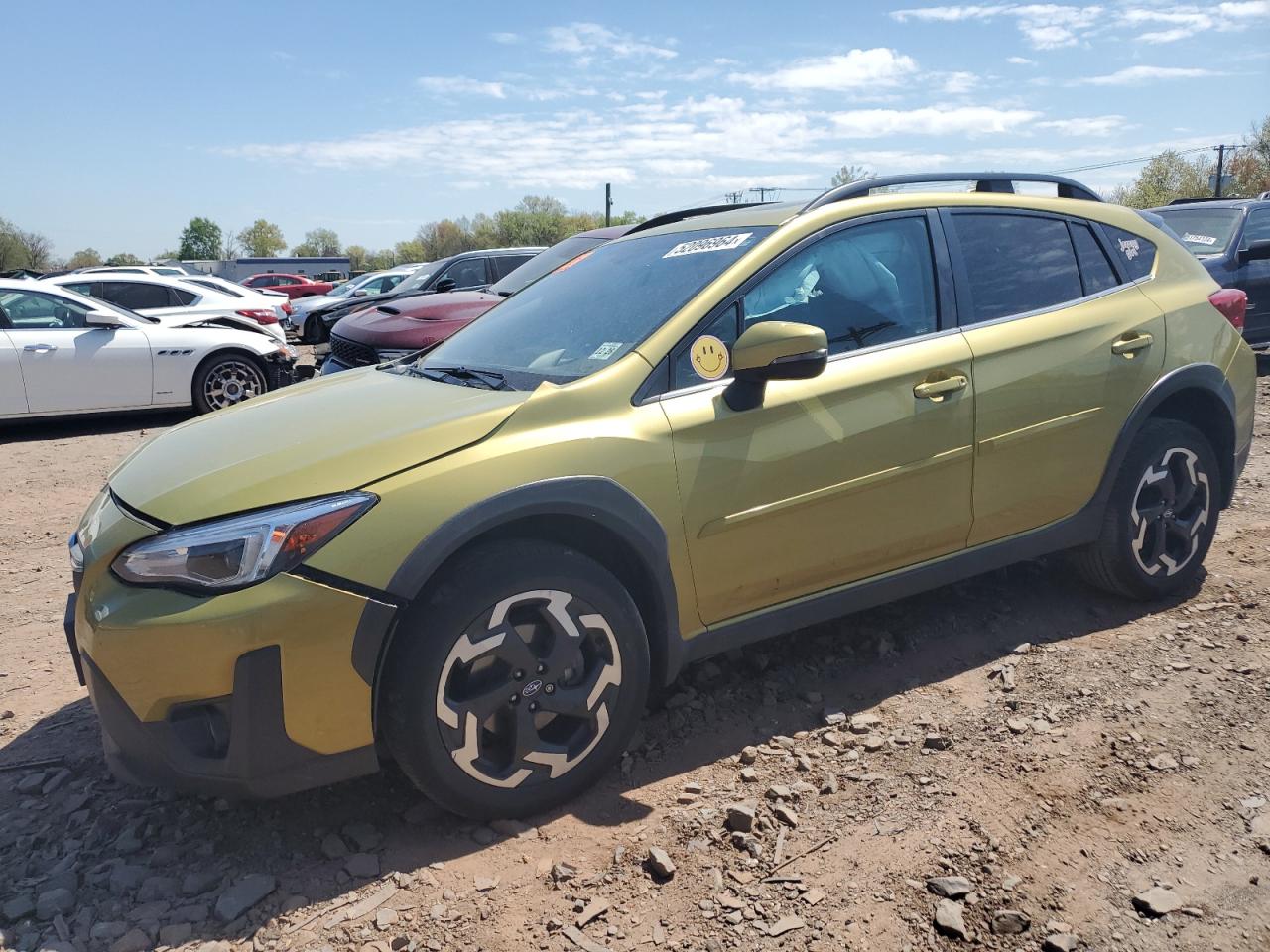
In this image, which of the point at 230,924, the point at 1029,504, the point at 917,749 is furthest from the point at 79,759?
the point at 1029,504

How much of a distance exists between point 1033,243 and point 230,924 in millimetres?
3506

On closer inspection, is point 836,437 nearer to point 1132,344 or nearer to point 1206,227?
point 1132,344

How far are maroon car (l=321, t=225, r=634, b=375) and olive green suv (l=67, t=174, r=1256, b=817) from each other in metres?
4.19

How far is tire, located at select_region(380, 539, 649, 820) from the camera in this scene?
252cm

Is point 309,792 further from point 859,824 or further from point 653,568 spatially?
point 859,824

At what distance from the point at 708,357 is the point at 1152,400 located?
196 cm

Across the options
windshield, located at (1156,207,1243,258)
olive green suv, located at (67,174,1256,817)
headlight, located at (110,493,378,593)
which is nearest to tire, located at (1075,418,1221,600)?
olive green suv, located at (67,174,1256,817)

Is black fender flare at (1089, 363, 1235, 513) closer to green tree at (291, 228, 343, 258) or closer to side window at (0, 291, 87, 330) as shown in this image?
side window at (0, 291, 87, 330)

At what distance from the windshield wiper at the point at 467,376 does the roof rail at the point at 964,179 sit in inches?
47.3

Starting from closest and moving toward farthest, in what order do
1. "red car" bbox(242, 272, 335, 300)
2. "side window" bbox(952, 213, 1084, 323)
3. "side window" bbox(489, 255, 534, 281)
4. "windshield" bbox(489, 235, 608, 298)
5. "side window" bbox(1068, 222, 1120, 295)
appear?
"side window" bbox(952, 213, 1084, 323) < "side window" bbox(1068, 222, 1120, 295) < "windshield" bbox(489, 235, 608, 298) < "side window" bbox(489, 255, 534, 281) < "red car" bbox(242, 272, 335, 300)

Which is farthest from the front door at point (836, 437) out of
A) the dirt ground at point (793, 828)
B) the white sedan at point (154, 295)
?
the white sedan at point (154, 295)

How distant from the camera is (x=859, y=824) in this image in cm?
273

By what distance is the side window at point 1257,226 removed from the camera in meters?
10.0

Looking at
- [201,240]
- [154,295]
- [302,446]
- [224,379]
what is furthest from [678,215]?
[201,240]
